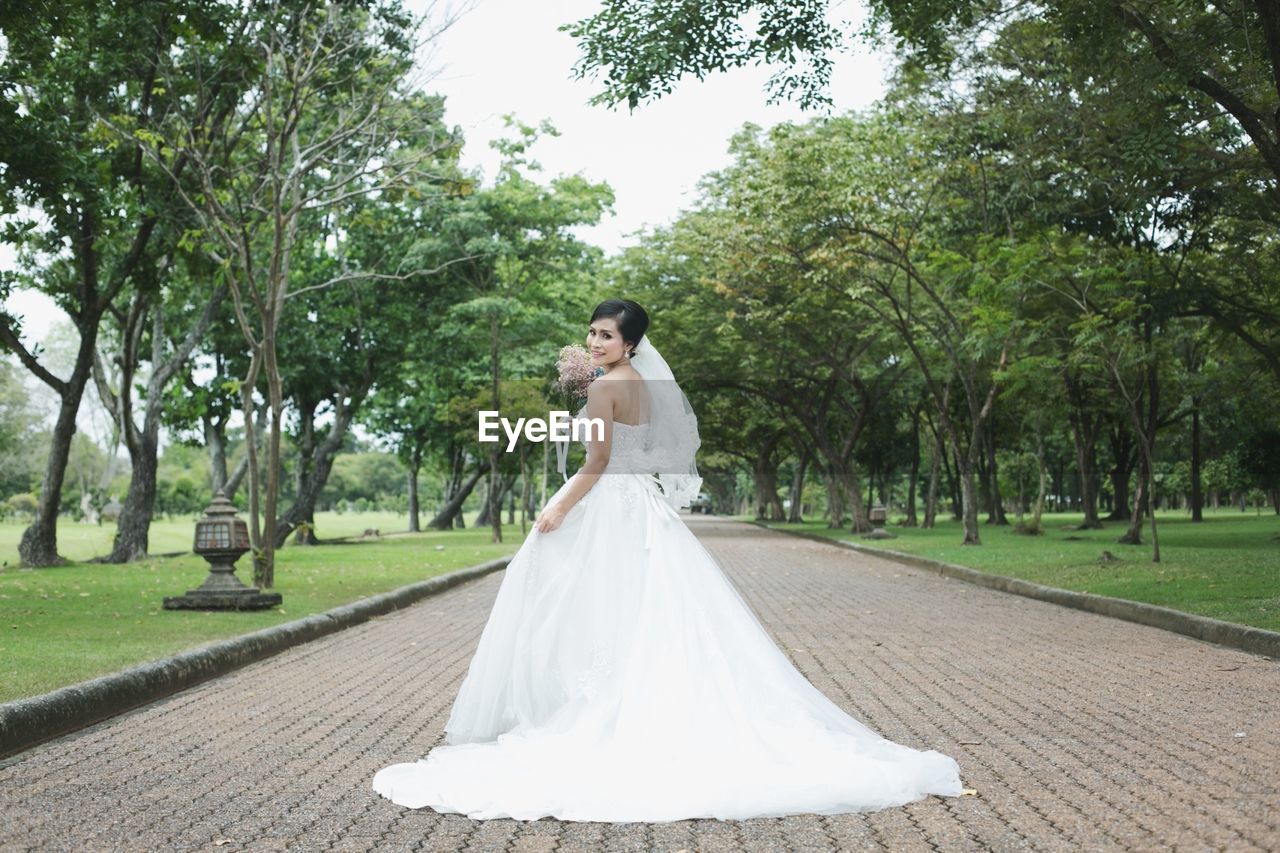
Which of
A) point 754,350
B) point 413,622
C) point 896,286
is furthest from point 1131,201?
point 754,350

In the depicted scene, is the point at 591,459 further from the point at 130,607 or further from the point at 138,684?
the point at 130,607

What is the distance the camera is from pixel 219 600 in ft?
41.5

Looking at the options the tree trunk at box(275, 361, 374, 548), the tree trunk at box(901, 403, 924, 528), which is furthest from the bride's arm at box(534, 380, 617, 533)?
the tree trunk at box(901, 403, 924, 528)

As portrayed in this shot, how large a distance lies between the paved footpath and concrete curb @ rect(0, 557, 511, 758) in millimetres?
118

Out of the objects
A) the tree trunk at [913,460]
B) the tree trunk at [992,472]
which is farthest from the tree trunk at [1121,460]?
the tree trunk at [913,460]

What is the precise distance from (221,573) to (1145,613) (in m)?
8.82

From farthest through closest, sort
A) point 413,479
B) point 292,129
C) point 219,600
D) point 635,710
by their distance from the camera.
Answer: point 413,479, point 292,129, point 219,600, point 635,710

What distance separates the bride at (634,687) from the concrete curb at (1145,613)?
5351mm

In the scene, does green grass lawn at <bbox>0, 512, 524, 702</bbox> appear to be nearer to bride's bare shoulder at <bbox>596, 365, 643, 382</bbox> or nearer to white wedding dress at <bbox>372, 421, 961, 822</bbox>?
white wedding dress at <bbox>372, 421, 961, 822</bbox>

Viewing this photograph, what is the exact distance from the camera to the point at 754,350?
3800 centimetres

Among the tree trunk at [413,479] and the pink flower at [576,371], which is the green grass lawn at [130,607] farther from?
the tree trunk at [413,479]

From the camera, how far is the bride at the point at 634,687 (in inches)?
197

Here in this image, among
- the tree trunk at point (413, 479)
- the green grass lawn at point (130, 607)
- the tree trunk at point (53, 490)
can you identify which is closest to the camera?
the green grass lawn at point (130, 607)

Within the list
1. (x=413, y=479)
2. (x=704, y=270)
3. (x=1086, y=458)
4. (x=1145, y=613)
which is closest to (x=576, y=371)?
(x=1145, y=613)
